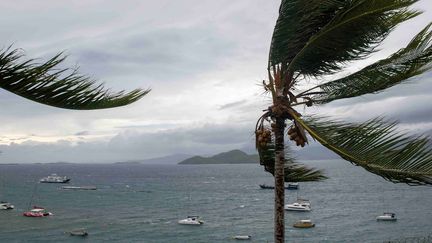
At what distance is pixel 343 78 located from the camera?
28.5 ft

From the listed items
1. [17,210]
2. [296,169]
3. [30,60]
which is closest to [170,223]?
[17,210]

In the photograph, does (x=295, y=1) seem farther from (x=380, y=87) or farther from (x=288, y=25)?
(x=380, y=87)

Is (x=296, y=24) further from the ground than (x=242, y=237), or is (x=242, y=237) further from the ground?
(x=296, y=24)

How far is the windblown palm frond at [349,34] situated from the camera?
6.76 meters

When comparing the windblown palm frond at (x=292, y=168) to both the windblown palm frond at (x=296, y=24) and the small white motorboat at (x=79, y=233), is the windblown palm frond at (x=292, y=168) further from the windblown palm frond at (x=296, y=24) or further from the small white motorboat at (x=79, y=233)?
the small white motorboat at (x=79, y=233)

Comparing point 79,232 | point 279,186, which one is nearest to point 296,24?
point 279,186

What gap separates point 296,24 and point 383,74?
1993 millimetres

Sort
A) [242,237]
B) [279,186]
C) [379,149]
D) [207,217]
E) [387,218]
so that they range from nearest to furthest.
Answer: [379,149], [279,186], [242,237], [387,218], [207,217]

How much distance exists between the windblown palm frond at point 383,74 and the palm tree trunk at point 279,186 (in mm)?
948

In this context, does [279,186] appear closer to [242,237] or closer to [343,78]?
[343,78]

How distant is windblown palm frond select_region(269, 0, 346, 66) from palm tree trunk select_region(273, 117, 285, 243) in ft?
4.11

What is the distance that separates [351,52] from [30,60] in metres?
6.64

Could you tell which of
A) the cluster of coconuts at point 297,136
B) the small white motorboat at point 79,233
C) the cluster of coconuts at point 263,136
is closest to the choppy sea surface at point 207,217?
the small white motorboat at point 79,233

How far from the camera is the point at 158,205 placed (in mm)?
103250
